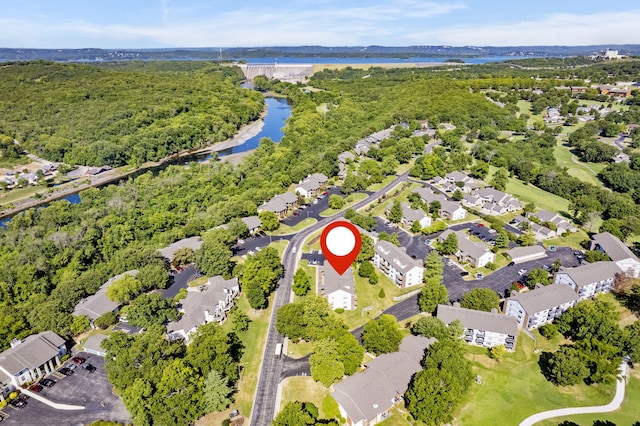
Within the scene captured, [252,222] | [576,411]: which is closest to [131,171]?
[252,222]

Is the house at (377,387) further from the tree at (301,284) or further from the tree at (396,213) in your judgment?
the tree at (396,213)

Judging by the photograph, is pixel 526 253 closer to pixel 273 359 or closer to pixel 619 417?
pixel 619 417

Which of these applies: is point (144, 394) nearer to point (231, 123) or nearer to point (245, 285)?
point (245, 285)

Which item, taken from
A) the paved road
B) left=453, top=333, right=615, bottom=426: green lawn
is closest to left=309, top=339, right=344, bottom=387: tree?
left=453, top=333, right=615, bottom=426: green lawn

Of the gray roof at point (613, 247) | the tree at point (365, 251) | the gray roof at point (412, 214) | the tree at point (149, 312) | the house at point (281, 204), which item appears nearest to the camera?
the tree at point (149, 312)

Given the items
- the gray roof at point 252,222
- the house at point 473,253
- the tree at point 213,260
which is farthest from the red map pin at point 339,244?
the gray roof at point 252,222

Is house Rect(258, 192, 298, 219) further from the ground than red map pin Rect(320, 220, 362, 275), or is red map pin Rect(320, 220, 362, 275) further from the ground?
red map pin Rect(320, 220, 362, 275)

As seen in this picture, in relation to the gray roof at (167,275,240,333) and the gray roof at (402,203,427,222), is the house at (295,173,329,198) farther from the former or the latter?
the gray roof at (167,275,240,333)
